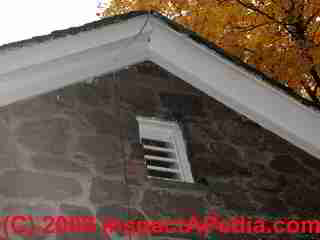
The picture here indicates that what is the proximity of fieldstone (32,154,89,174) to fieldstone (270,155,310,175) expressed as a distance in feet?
8.81

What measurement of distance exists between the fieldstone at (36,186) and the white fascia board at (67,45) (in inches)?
47.3

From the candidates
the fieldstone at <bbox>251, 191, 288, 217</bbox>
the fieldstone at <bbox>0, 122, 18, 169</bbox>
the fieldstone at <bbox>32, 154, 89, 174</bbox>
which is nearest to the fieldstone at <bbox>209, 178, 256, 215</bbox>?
the fieldstone at <bbox>251, 191, 288, 217</bbox>

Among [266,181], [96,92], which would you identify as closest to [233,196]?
[266,181]

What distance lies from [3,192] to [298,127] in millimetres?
4068

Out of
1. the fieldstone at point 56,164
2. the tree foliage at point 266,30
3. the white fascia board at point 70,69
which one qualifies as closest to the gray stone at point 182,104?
the white fascia board at point 70,69

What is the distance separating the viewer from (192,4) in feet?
42.3

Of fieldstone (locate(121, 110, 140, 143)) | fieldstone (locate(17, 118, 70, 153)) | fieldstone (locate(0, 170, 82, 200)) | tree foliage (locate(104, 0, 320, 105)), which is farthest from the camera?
tree foliage (locate(104, 0, 320, 105))

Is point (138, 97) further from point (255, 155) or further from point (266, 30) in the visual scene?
point (266, 30)

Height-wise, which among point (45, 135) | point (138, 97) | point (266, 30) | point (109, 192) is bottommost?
point (109, 192)

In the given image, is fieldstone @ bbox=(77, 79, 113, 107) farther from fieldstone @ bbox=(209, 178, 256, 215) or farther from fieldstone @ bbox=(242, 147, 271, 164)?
fieldstone @ bbox=(242, 147, 271, 164)

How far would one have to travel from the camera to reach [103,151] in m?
6.09

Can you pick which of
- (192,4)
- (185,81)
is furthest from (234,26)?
(185,81)

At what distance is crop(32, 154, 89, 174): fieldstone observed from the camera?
18.5ft

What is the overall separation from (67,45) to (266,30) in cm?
735
